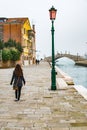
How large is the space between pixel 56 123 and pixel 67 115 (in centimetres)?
109

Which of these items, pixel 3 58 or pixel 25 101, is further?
pixel 3 58

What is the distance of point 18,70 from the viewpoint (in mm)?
12836

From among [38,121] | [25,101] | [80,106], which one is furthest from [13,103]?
[38,121]

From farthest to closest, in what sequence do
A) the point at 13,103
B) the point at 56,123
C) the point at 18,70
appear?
the point at 18,70 → the point at 13,103 → the point at 56,123

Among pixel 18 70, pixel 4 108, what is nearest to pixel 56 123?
pixel 4 108

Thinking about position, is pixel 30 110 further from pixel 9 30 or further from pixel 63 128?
pixel 9 30

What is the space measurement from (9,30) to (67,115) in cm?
6353

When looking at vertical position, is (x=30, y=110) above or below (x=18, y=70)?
below

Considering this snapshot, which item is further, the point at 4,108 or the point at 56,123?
the point at 4,108

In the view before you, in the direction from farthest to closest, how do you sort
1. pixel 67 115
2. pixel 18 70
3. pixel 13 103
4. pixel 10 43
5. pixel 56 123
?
pixel 10 43
pixel 18 70
pixel 13 103
pixel 67 115
pixel 56 123

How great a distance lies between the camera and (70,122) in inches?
331

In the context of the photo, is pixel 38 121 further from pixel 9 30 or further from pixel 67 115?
pixel 9 30

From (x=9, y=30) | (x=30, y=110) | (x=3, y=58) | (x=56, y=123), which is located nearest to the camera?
(x=56, y=123)

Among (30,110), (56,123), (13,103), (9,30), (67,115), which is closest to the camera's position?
(56,123)
